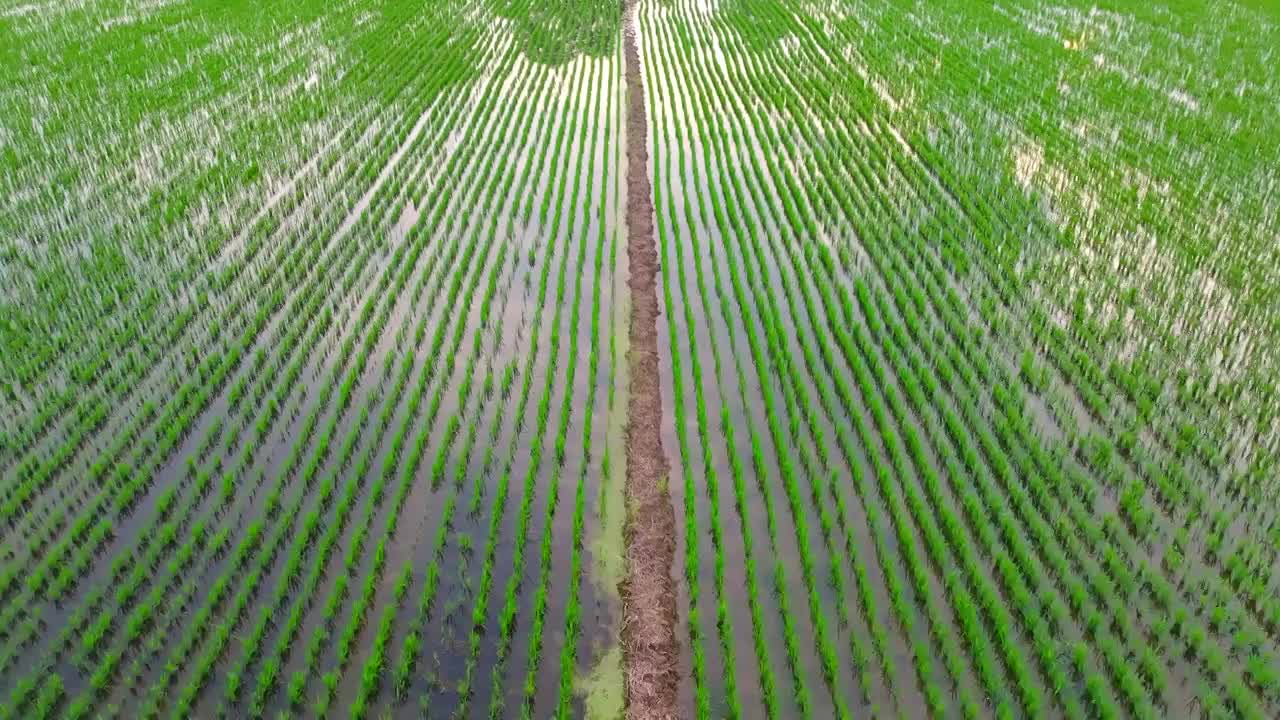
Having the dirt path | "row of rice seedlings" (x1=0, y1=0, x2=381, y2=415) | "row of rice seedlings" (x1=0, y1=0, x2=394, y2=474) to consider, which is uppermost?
"row of rice seedlings" (x1=0, y1=0, x2=381, y2=415)

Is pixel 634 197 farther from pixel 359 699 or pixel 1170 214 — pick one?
pixel 359 699

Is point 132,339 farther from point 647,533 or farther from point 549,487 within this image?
point 647,533

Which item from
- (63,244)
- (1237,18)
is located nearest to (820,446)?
(63,244)

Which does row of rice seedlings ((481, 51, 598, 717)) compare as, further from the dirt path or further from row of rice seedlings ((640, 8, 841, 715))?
row of rice seedlings ((640, 8, 841, 715))

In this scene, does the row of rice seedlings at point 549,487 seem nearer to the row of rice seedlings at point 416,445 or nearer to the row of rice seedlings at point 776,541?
the row of rice seedlings at point 416,445

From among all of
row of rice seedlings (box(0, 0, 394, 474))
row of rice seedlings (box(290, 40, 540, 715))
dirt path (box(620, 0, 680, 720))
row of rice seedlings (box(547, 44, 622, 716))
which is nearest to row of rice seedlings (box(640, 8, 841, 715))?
dirt path (box(620, 0, 680, 720))

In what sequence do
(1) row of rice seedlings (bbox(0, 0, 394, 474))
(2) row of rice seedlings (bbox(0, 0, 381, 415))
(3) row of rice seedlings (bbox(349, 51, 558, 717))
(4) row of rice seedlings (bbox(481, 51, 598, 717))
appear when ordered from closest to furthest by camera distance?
(3) row of rice seedlings (bbox(349, 51, 558, 717))
(4) row of rice seedlings (bbox(481, 51, 598, 717))
(1) row of rice seedlings (bbox(0, 0, 394, 474))
(2) row of rice seedlings (bbox(0, 0, 381, 415))

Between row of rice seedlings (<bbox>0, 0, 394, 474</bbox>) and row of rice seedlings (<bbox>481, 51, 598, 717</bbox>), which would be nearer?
row of rice seedlings (<bbox>481, 51, 598, 717</bbox>)
